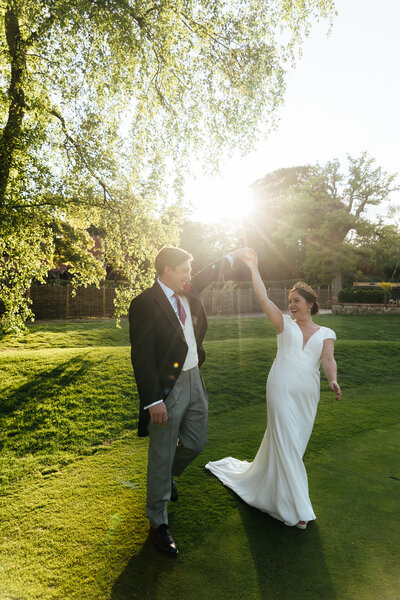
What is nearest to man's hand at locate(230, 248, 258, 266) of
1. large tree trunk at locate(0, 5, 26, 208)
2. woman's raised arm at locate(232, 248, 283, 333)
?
woman's raised arm at locate(232, 248, 283, 333)

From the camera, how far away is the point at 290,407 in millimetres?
3408

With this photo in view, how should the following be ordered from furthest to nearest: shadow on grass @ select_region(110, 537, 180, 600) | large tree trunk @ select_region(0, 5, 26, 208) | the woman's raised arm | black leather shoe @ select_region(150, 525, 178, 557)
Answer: large tree trunk @ select_region(0, 5, 26, 208)
the woman's raised arm
black leather shoe @ select_region(150, 525, 178, 557)
shadow on grass @ select_region(110, 537, 180, 600)

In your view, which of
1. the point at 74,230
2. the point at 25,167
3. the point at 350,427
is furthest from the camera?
the point at 74,230

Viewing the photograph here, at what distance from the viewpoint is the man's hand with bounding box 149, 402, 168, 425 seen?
2879 mm

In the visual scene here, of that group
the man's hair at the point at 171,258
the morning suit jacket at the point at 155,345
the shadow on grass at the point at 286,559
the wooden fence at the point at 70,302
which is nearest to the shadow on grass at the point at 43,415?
the morning suit jacket at the point at 155,345

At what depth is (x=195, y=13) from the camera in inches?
334

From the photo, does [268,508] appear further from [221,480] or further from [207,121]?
[207,121]

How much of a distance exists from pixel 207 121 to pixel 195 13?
2.15m

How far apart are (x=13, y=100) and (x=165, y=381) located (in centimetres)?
699

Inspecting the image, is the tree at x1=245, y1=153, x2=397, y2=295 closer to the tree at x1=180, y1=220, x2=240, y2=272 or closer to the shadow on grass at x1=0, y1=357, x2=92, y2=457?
the tree at x1=180, y1=220, x2=240, y2=272

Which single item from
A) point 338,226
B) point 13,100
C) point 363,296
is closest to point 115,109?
point 13,100

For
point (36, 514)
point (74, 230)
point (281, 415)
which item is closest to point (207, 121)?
point (74, 230)

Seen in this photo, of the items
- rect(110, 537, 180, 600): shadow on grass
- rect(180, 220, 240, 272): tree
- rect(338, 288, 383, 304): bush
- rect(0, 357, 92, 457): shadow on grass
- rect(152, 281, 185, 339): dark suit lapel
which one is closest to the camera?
rect(110, 537, 180, 600): shadow on grass

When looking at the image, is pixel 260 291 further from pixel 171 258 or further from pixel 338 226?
pixel 338 226
